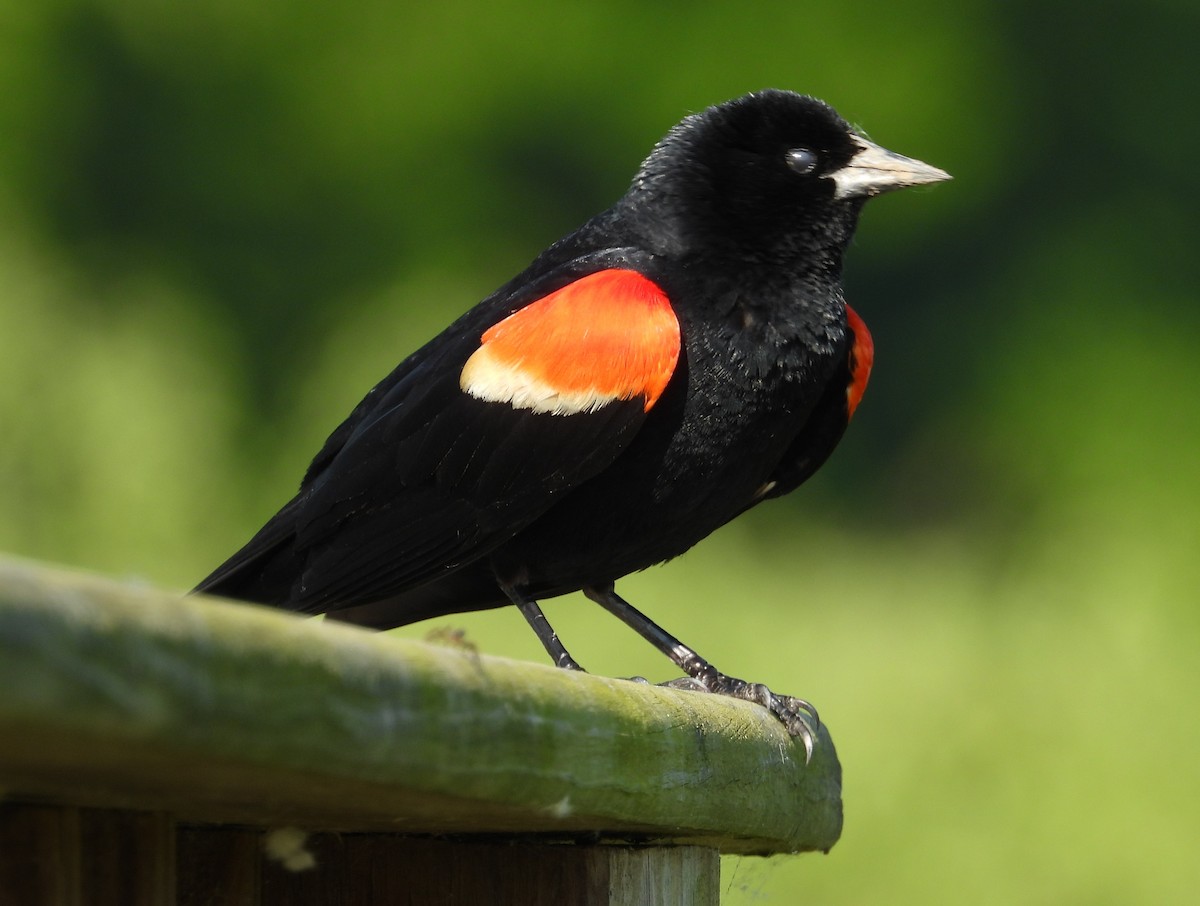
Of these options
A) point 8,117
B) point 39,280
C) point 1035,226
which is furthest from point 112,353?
point 1035,226

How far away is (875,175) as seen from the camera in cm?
234

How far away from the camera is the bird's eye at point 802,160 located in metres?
2.34

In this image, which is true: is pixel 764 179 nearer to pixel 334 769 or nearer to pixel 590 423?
pixel 590 423

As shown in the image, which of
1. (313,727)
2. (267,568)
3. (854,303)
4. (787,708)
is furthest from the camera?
(854,303)

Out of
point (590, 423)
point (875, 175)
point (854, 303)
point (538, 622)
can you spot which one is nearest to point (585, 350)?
point (590, 423)

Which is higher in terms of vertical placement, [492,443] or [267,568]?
[492,443]

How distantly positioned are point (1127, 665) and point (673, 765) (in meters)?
2.77

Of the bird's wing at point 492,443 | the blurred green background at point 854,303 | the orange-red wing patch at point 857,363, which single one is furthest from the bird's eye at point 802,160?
the blurred green background at point 854,303

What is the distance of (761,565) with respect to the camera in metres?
4.02

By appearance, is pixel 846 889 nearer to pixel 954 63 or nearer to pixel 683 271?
pixel 683 271

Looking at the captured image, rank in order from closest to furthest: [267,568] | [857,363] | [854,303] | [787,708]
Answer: [787,708], [267,568], [857,363], [854,303]

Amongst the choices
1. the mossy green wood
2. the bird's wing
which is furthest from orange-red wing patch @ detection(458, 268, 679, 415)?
the mossy green wood

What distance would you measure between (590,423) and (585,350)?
0.09 meters

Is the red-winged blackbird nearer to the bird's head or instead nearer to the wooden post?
the bird's head
